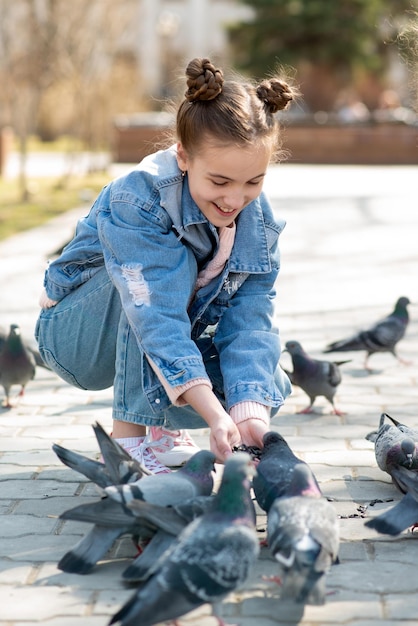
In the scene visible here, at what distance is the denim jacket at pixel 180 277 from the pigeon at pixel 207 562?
674 millimetres

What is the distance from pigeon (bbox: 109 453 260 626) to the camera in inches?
91.0

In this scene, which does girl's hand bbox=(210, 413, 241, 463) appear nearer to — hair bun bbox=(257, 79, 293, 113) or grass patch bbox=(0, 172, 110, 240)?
hair bun bbox=(257, 79, 293, 113)

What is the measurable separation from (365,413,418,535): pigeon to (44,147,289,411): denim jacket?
16.5 inches

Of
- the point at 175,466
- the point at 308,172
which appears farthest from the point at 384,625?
the point at 308,172

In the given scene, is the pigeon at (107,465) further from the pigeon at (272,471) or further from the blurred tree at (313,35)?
the blurred tree at (313,35)

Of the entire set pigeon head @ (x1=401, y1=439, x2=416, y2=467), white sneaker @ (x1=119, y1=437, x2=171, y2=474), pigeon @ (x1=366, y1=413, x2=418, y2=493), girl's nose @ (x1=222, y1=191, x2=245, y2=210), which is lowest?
white sneaker @ (x1=119, y1=437, x2=171, y2=474)

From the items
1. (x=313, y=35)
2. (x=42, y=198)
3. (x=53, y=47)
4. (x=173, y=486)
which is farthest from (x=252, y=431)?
(x=313, y=35)

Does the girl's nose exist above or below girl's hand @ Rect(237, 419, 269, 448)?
above

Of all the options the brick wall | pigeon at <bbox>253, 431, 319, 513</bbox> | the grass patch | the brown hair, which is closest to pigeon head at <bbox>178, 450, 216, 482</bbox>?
pigeon at <bbox>253, 431, 319, 513</bbox>

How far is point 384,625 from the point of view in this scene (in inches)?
101

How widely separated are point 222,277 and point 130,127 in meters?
20.5

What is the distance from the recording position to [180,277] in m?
3.38

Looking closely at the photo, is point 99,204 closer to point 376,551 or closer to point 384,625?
point 376,551

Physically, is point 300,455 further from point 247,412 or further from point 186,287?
point 186,287
